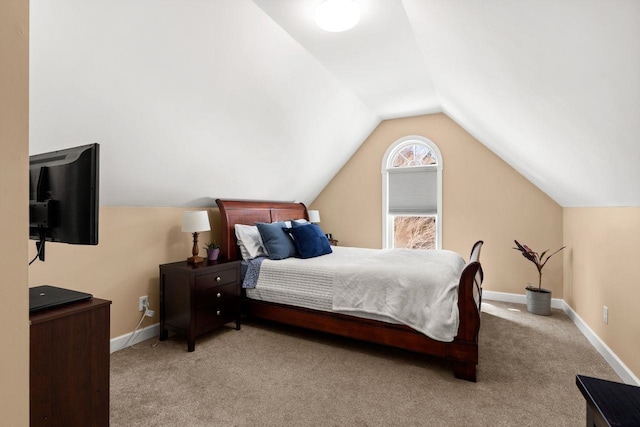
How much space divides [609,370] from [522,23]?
2.57 metres

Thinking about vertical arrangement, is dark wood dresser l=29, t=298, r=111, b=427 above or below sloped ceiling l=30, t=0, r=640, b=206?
below

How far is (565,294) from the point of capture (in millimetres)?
A: 3752

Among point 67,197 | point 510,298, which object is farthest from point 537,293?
point 67,197

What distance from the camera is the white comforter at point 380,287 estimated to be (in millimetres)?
2275

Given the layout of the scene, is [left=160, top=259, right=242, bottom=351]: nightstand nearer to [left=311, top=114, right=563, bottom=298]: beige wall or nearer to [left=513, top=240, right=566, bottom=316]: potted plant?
[left=311, top=114, right=563, bottom=298]: beige wall

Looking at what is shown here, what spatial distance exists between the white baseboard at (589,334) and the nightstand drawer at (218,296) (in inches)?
123

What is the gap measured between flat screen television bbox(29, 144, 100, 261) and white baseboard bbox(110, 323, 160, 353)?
5.89ft

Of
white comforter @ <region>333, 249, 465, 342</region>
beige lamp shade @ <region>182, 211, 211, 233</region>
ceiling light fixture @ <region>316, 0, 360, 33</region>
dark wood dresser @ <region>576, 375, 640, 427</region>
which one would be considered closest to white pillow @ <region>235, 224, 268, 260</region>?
beige lamp shade @ <region>182, 211, 211, 233</region>

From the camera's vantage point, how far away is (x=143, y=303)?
9.47 ft

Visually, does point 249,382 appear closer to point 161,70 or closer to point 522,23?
point 161,70

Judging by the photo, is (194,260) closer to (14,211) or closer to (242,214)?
(242,214)

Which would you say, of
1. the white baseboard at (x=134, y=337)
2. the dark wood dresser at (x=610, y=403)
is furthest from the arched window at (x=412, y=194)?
the dark wood dresser at (x=610, y=403)

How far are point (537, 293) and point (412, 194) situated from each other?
2018 mm

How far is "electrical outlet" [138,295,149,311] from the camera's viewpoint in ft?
9.40
